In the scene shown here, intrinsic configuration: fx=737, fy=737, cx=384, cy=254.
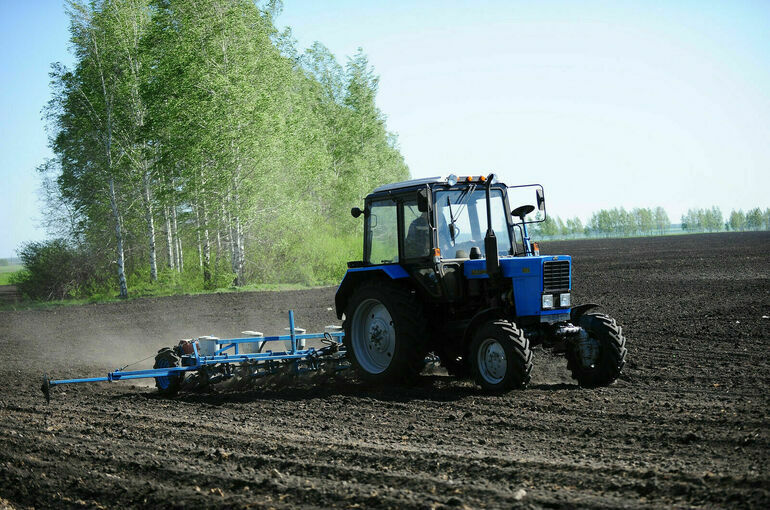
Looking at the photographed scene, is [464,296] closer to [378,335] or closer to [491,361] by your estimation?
[491,361]

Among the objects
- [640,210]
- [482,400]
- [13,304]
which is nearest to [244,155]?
[13,304]

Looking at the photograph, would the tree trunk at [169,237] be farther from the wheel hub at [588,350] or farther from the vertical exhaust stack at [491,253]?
the wheel hub at [588,350]

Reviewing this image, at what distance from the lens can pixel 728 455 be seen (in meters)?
5.54

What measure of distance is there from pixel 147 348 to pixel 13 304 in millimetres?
18250

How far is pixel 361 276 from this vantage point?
9859 mm

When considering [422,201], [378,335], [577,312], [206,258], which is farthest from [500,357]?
[206,258]

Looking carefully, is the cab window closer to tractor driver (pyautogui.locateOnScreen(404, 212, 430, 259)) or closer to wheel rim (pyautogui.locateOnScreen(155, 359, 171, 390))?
tractor driver (pyautogui.locateOnScreen(404, 212, 430, 259))

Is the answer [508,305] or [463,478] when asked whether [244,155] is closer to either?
[508,305]

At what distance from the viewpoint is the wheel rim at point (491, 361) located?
8.27 meters

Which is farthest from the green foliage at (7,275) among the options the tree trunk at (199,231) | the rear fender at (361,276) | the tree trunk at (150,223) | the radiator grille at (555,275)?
the radiator grille at (555,275)

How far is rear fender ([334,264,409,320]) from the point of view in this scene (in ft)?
30.5

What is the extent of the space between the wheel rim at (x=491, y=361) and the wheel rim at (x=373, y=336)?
4.40ft

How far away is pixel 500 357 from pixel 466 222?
180 cm

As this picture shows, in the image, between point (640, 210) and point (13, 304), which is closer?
point (13, 304)
